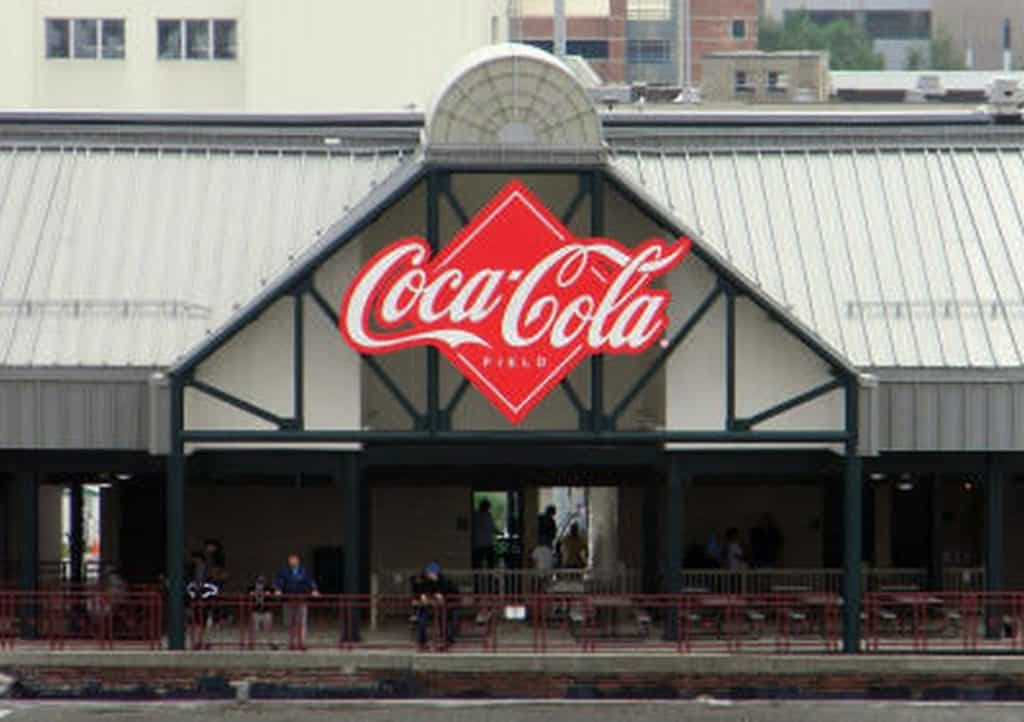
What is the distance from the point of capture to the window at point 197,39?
105 metres

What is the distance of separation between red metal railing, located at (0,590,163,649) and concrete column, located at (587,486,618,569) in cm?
986

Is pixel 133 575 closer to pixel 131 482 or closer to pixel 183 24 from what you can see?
pixel 131 482

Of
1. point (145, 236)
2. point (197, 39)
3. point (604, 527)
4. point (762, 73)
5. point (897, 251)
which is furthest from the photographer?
point (762, 73)

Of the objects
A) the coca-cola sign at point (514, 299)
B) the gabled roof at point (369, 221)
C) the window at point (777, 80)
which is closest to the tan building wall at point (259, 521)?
the coca-cola sign at point (514, 299)

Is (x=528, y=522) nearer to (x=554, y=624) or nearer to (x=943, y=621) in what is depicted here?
(x=554, y=624)

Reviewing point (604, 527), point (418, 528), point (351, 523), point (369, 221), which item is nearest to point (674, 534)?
point (351, 523)

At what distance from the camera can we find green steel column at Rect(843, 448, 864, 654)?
1838 inches

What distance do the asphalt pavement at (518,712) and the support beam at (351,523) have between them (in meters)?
3.11

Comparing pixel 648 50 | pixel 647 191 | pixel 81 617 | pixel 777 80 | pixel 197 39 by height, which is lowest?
pixel 81 617

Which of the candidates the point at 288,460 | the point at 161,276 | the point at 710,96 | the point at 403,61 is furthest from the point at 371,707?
the point at 710,96

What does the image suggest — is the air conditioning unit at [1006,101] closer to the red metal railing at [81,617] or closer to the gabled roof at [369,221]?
the gabled roof at [369,221]

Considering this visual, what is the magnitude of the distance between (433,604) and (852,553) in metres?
6.25

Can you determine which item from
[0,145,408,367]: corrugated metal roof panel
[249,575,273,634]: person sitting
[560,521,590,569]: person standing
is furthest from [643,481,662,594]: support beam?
[0,145,408,367]: corrugated metal roof panel

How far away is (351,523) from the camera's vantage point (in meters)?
47.5
